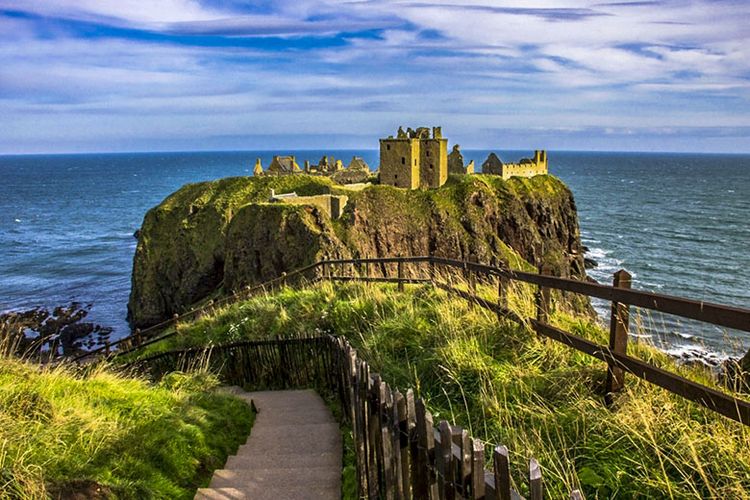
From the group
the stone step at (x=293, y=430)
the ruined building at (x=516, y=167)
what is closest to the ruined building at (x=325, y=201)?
the ruined building at (x=516, y=167)

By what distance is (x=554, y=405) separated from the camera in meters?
5.88

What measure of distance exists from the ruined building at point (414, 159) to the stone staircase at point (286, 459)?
51.6 metres

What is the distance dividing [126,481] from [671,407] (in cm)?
523

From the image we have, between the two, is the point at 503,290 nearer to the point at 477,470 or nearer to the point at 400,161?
the point at 477,470

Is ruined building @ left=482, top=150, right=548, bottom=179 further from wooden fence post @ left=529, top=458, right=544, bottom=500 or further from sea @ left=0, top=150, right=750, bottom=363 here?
wooden fence post @ left=529, top=458, right=544, bottom=500

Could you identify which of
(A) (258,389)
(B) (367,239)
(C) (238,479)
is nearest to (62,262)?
(B) (367,239)

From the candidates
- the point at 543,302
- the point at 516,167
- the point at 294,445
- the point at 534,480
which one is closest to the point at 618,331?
the point at 543,302

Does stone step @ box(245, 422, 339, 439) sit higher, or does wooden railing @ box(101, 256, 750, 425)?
wooden railing @ box(101, 256, 750, 425)

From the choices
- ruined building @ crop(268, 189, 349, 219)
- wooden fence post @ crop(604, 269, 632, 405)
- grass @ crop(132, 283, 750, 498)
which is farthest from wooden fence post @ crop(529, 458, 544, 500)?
ruined building @ crop(268, 189, 349, 219)

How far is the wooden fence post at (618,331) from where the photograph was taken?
554cm

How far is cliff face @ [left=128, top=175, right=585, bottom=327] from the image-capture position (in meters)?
44.8

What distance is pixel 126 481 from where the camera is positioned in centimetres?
557

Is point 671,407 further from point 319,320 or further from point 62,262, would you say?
point 62,262

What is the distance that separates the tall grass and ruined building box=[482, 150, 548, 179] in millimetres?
64702
